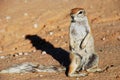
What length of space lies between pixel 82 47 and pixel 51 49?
7.42 ft

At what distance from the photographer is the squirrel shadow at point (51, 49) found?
9195 mm

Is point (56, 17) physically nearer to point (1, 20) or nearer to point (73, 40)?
point (1, 20)

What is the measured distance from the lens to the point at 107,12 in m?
13.1

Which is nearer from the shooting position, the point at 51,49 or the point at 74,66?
the point at 74,66

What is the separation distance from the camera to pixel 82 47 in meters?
8.36

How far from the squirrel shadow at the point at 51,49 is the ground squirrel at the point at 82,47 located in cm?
46

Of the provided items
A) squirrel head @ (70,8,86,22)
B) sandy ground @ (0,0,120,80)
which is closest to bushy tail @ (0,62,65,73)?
sandy ground @ (0,0,120,80)

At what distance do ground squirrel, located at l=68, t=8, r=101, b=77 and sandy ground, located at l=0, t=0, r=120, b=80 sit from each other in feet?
0.90

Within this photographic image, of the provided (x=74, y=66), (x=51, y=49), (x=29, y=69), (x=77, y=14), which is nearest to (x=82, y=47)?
(x=74, y=66)

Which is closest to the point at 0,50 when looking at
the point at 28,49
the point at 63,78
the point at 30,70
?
the point at 28,49

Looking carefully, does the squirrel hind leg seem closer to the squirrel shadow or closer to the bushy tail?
the bushy tail

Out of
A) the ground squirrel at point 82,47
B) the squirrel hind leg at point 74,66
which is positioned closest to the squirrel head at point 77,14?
the ground squirrel at point 82,47

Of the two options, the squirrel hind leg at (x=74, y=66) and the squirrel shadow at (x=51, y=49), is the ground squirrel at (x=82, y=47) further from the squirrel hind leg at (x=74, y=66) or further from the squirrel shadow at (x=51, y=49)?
the squirrel shadow at (x=51, y=49)

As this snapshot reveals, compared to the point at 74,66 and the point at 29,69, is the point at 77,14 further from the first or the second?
the point at 29,69
